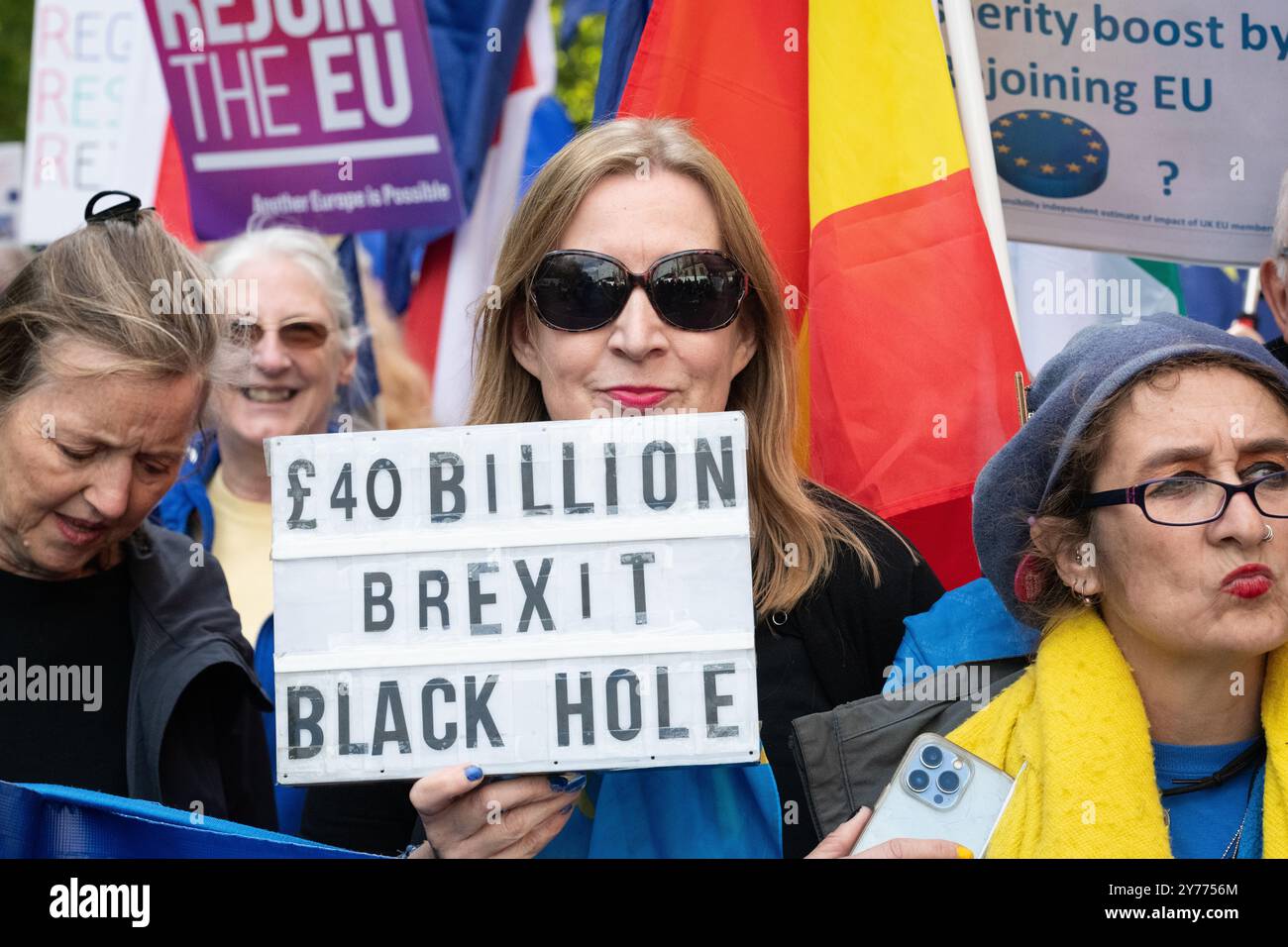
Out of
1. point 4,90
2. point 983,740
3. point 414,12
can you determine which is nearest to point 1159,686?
point 983,740

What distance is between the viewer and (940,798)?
2.33 meters

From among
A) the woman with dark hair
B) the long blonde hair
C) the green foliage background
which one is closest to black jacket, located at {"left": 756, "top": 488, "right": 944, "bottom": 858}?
the long blonde hair

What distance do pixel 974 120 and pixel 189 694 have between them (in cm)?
221

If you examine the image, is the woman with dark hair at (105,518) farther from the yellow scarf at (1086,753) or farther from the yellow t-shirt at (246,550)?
the yellow scarf at (1086,753)

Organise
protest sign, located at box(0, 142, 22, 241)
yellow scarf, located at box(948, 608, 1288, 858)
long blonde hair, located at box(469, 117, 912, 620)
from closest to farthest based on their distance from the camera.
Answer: yellow scarf, located at box(948, 608, 1288, 858) < long blonde hair, located at box(469, 117, 912, 620) < protest sign, located at box(0, 142, 22, 241)

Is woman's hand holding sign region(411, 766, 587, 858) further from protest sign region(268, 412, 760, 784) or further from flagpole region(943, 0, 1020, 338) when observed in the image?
flagpole region(943, 0, 1020, 338)

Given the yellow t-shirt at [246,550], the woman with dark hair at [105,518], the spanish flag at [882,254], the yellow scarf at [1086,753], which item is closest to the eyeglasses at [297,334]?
the yellow t-shirt at [246,550]

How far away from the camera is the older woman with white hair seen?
4.46 metres

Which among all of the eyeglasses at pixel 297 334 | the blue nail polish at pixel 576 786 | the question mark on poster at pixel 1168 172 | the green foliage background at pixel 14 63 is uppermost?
the green foliage background at pixel 14 63

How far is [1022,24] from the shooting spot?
4051mm

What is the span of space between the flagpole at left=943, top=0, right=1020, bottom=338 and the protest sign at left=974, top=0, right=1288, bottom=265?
431mm

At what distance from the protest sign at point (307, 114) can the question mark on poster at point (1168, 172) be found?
2323 millimetres

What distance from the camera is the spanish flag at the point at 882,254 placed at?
3535mm

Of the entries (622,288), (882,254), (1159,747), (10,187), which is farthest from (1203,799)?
(10,187)
